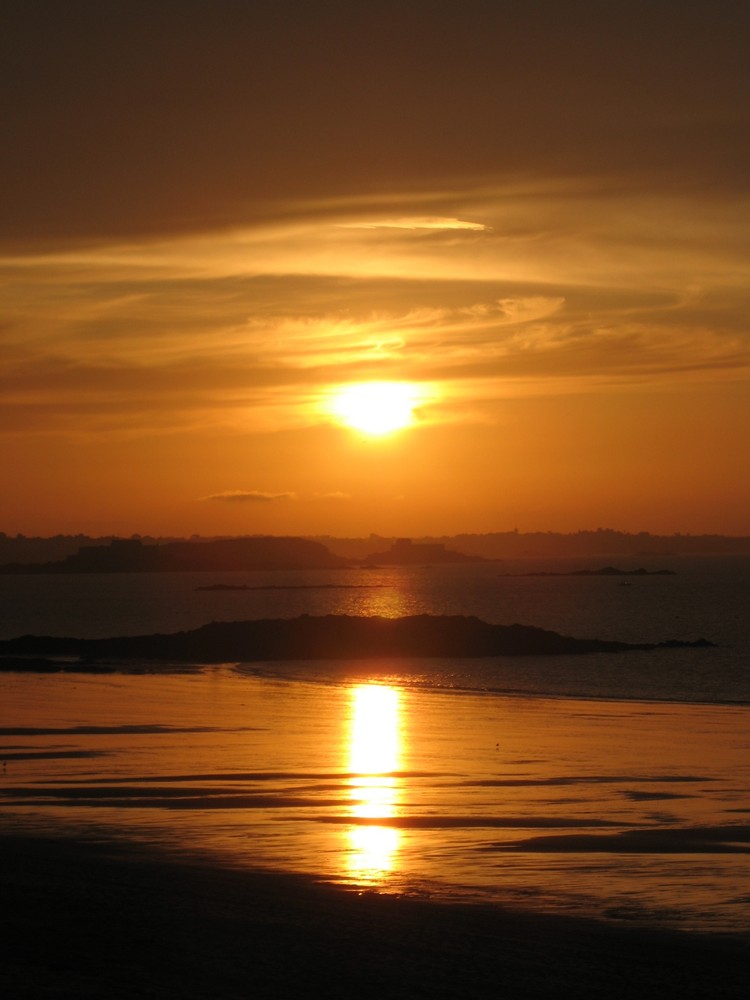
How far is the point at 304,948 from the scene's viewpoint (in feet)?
41.7

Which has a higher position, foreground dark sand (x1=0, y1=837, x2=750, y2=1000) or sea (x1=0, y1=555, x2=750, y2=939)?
sea (x1=0, y1=555, x2=750, y2=939)

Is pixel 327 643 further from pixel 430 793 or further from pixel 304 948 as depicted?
pixel 304 948

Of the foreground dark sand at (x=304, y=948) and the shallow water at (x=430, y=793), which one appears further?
the shallow water at (x=430, y=793)

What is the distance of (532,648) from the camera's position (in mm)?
88312

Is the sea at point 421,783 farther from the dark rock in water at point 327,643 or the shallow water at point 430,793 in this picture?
the dark rock in water at point 327,643

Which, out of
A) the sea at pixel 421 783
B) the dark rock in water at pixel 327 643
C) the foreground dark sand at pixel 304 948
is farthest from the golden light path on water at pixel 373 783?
the dark rock in water at pixel 327 643

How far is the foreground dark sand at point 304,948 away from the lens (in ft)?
37.8

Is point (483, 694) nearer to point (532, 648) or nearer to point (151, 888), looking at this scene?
point (532, 648)

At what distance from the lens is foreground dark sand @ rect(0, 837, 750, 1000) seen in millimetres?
11531

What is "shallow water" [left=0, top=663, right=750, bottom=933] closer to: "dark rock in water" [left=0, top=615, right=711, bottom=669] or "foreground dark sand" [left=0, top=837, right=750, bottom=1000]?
"foreground dark sand" [left=0, top=837, right=750, bottom=1000]

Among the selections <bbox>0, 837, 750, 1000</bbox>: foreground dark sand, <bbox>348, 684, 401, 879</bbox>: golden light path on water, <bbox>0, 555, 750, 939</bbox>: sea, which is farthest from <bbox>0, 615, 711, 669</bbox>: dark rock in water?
<bbox>0, 837, 750, 1000</bbox>: foreground dark sand

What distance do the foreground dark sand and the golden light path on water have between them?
252cm

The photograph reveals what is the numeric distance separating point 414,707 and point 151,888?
3177 cm

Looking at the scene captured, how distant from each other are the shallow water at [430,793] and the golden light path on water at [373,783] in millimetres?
68
